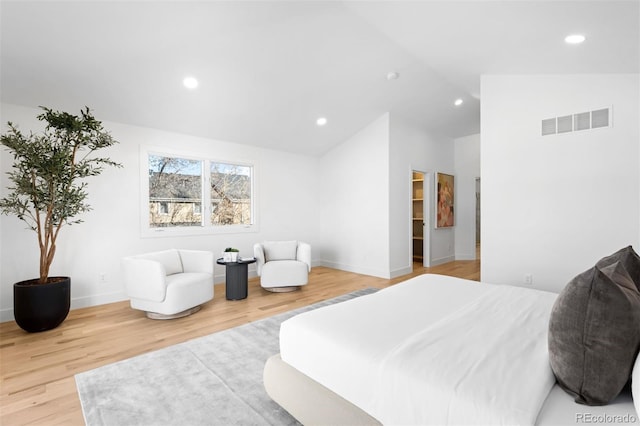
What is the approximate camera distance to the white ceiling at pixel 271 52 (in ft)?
8.82

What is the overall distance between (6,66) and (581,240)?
6.29 m

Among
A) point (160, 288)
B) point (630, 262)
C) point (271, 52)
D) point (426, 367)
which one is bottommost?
point (160, 288)

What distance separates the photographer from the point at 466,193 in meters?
7.51

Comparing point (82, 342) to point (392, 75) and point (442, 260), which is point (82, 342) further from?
point (442, 260)

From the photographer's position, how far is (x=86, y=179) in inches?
155

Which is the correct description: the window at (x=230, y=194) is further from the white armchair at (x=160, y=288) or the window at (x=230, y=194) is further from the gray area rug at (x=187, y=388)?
the gray area rug at (x=187, y=388)

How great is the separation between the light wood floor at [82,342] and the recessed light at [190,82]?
278 cm

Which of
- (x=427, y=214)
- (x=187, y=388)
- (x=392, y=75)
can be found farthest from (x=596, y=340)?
(x=427, y=214)

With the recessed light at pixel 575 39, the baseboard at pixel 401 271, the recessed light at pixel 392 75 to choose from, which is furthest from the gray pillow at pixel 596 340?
the baseboard at pixel 401 271

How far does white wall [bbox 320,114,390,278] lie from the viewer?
5.57 m

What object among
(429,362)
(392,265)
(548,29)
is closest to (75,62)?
(429,362)

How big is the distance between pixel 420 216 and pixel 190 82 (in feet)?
18.2

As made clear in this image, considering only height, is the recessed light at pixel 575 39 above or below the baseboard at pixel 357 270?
above

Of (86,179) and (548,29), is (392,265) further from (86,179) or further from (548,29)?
(86,179)
